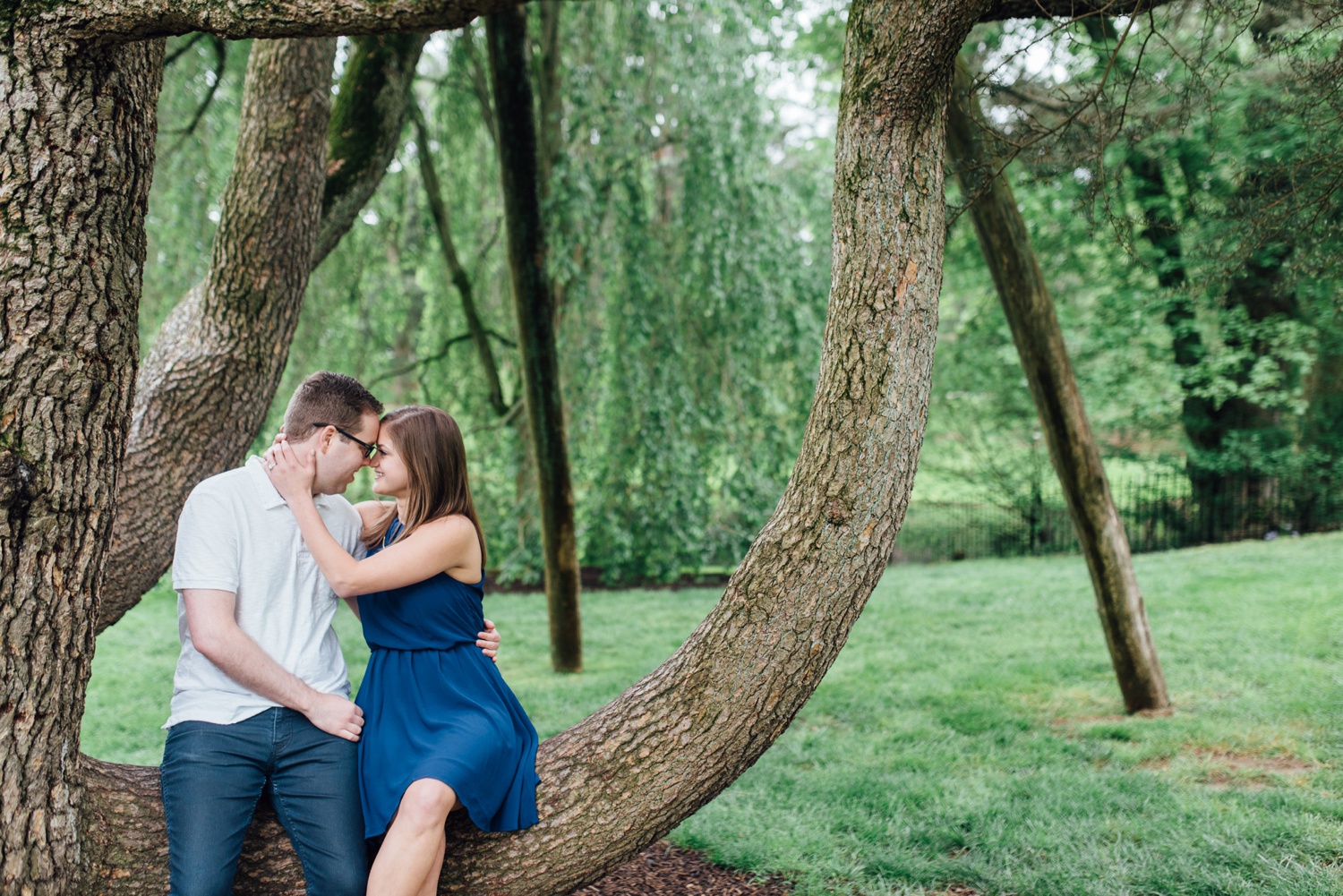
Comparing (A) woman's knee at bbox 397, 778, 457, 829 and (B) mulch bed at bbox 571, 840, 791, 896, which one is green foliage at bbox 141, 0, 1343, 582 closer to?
(B) mulch bed at bbox 571, 840, 791, 896

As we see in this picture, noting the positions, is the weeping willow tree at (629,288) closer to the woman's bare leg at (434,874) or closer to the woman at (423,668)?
the woman at (423,668)

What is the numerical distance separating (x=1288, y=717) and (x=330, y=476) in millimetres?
4612

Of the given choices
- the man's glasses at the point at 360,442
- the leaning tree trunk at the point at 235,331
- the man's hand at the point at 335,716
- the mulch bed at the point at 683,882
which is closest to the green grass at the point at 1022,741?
the mulch bed at the point at 683,882

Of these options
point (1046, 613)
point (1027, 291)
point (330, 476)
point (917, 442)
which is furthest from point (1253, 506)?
point (330, 476)

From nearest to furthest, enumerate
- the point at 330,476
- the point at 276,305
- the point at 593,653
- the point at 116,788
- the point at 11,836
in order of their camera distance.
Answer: the point at 11,836 → the point at 116,788 → the point at 330,476 → the point at 276,305 → the point at 593,653

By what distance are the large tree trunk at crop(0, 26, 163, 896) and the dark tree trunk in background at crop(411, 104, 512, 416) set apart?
7.59 metres

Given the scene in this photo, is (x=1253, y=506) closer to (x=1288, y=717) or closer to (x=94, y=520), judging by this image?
(x=1288, y=717)

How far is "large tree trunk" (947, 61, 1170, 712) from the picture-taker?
466 cm

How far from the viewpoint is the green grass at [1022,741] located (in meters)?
3.14

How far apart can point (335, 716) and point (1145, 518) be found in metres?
13.1

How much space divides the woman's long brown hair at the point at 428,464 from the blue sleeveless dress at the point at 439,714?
162 millimetres

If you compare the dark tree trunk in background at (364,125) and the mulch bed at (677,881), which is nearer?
the mulch bed at (677,881)

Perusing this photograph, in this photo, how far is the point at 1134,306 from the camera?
11.0 meters

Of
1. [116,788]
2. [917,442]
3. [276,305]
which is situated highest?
[276,305]
